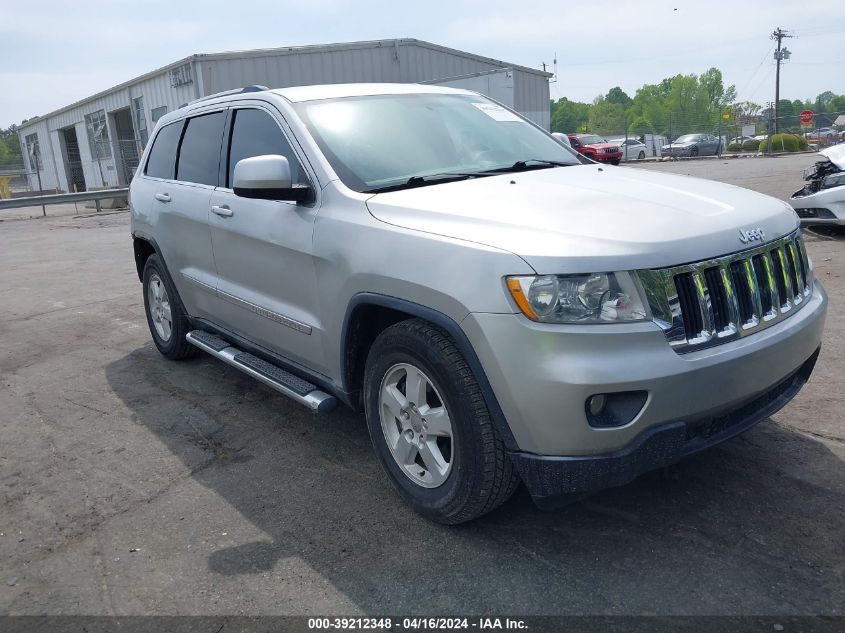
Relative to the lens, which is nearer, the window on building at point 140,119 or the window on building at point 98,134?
the window on building at point 140,119

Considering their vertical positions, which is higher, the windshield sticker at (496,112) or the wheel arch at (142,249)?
the windshield sticker at (496,112)

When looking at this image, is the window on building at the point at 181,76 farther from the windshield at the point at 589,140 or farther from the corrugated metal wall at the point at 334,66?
the windshield at the point at 589,140

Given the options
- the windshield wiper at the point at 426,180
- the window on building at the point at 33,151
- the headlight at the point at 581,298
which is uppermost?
the window on building at the point at 33,151

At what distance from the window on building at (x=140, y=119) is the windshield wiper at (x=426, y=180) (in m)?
26.8

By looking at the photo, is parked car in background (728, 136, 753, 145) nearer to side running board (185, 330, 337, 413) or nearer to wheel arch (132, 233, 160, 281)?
wheel arch (132, 233, 160, 281)

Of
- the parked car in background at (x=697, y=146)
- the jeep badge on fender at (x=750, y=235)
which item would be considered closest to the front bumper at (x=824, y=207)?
the jeep badge on fender at (x=750, y=235)

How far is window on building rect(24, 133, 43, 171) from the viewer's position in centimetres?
4784

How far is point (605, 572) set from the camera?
277 cm

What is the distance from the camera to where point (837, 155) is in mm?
8977

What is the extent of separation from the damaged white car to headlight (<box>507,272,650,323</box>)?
7290mm

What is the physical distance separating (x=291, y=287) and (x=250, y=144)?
1044 millimetres

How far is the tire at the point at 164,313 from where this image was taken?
17.6 feet

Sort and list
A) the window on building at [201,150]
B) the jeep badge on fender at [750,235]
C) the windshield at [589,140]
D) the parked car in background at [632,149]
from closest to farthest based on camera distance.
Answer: the jeep badge on fender at [750,235] → the window on building at [201,150] → the windshield at [589,140] → the parked car in background at [632,149]

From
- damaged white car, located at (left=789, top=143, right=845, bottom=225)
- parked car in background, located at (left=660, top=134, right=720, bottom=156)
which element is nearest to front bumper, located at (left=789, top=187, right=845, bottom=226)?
damaged white car, located at (left=789, top=143, right=845, bottom=225)
